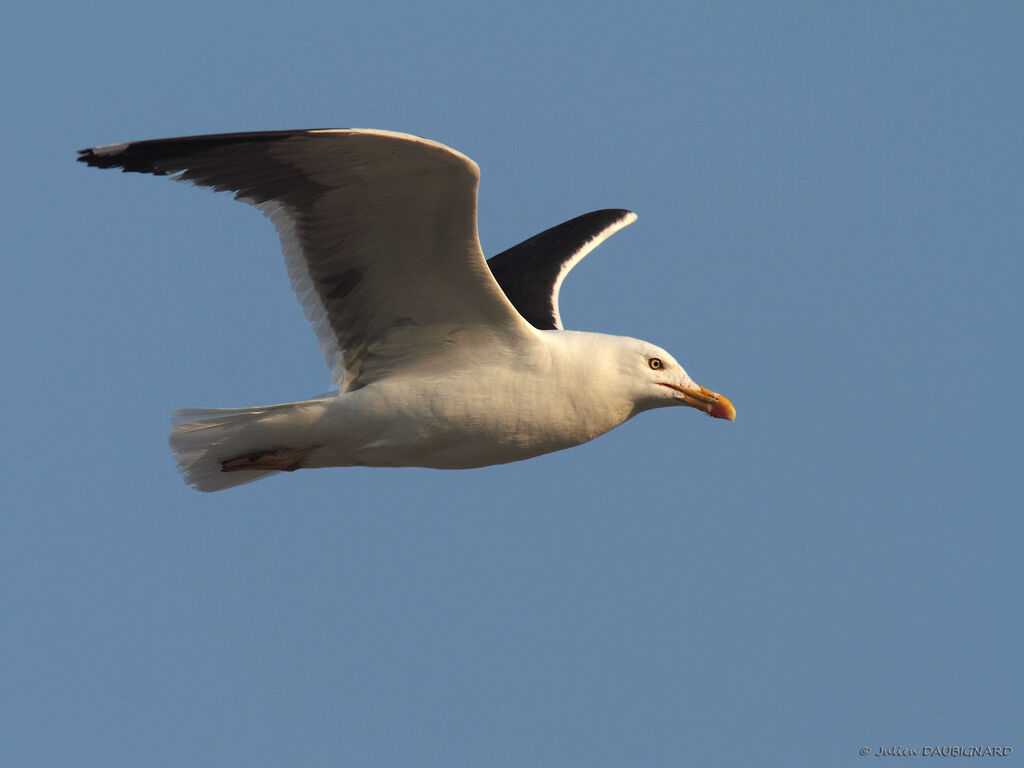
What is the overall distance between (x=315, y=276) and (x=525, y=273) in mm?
3326

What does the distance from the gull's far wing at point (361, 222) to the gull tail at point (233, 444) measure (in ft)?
1.61

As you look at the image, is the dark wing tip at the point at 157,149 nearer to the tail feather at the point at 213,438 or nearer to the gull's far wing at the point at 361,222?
the gull's far wing at the point at 361,222

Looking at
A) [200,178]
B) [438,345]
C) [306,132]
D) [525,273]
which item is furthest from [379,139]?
[525,273]

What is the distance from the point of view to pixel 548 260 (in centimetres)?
1205

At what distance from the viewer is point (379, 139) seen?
25.3 feet

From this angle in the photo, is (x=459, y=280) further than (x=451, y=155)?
Yes

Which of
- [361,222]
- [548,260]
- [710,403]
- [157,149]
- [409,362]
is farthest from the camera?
[548,260]

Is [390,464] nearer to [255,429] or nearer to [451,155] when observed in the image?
[255,429]

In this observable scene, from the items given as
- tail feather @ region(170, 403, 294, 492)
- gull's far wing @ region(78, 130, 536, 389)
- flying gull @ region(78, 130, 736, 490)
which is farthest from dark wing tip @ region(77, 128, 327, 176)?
tail feather @ region(170, 403, 294, 492)

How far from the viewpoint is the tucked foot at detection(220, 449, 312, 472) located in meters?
9.28

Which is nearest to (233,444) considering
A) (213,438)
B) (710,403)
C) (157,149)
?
(213,438)

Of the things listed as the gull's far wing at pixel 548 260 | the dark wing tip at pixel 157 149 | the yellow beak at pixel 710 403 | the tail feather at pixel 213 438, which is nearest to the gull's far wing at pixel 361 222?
the dark wing tip at pixel 157 149

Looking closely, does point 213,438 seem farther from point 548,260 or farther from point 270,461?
point 548,260

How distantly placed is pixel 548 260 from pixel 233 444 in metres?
3.76
